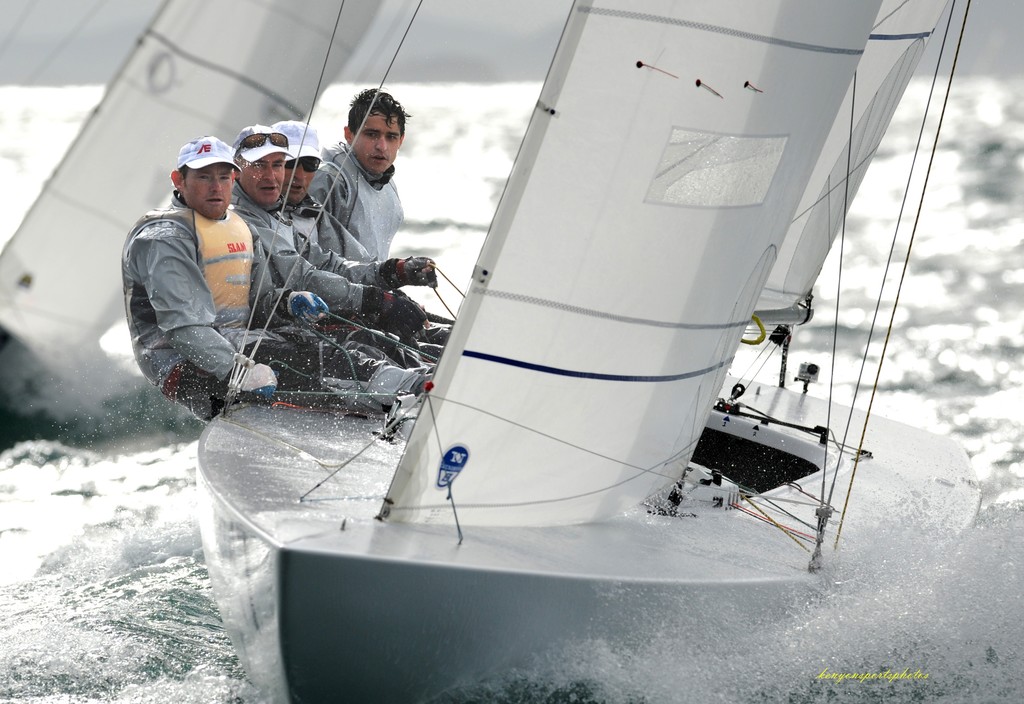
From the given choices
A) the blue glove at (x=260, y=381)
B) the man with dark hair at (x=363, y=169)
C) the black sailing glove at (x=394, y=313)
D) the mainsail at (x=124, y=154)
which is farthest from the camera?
the mainsail at (x=124, y=154)

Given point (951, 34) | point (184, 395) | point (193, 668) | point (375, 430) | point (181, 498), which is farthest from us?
point (951, 34)

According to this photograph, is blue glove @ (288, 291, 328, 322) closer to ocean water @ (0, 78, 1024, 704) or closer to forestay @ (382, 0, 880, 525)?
ocean water @ (0, 78, 1024, 704)

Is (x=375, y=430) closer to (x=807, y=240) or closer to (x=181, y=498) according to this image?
(x=181, y=498)

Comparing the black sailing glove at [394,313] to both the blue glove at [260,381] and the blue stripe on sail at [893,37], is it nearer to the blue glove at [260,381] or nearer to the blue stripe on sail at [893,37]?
the blue glove at [260,381]

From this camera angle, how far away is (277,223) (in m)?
4.21

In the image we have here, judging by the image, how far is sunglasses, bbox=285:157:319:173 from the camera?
4293mm

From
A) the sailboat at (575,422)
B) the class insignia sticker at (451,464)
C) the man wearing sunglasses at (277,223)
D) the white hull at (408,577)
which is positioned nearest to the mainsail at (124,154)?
the man wearing sunglasses at (277,223)

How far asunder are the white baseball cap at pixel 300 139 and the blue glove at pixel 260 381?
0.91 metres

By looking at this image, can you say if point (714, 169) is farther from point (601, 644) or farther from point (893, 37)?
point (893, 37)

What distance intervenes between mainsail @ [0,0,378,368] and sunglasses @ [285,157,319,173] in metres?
1.25

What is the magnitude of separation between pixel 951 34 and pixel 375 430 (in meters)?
12.5

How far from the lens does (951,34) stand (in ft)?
46.7

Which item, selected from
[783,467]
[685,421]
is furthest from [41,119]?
[685,421]

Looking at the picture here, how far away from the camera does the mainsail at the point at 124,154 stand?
5.15m
